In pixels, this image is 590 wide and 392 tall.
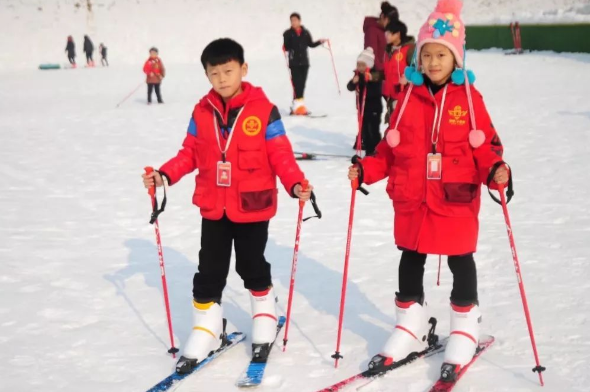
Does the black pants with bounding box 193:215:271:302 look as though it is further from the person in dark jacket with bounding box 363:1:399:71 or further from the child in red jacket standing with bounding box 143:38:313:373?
the person in dark jacket with bounding box 363:1:399:71

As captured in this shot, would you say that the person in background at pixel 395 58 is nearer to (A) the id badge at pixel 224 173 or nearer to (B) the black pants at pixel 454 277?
Answer: (B) the black pants at pixel 454 277

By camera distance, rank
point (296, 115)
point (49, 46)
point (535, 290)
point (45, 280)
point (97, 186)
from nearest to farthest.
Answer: point (535, 290) → point (45, 280) → point (97, 186) → point (296, 115) → point (49, 46)

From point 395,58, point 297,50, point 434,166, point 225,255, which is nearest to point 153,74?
point 297,50

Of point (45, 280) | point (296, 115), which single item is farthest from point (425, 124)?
point (296, 115)

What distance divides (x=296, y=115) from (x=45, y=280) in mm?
9614

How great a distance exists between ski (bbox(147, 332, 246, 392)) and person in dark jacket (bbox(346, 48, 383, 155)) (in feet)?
18.1

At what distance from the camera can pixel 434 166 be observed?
3.47 metres

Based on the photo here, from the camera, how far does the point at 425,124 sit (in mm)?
3521

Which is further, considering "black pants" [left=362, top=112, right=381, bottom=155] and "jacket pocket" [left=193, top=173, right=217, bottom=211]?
"black pants" [left=362, top=112, right=381, bottom=155]

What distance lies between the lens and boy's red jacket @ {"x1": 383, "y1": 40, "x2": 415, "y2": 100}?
26.3ft

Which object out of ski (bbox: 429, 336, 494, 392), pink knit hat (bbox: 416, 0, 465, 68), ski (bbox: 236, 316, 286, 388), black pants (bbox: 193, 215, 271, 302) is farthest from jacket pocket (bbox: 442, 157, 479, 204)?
ski (bbox: 236, 316, 286, 388)

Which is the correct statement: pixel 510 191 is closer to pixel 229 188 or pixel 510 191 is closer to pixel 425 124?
pixel 425 124

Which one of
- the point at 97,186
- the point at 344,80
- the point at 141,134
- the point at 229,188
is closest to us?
the point at 229,188

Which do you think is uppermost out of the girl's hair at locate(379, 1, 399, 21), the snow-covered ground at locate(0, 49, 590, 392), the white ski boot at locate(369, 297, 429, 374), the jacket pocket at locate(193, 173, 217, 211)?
the girl's hair at locate(379, 1, 399, 21)
